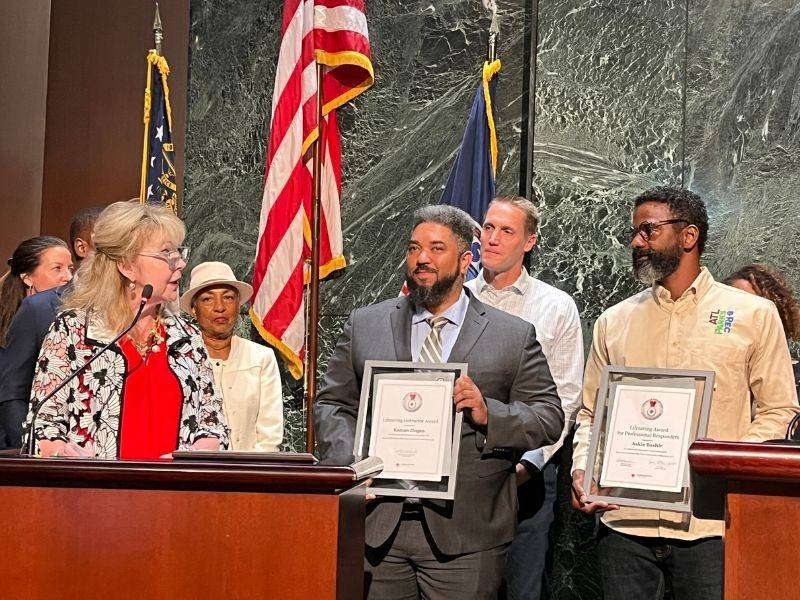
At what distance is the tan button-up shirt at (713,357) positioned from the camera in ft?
12.6

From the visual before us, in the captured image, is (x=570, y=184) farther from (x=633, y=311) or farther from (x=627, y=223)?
(x=633, y=311)

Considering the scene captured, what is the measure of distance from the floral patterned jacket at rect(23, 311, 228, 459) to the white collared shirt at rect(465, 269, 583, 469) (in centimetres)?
177

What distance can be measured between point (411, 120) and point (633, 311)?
2.26 m

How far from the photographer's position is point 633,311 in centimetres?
423

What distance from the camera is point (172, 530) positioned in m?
2.56

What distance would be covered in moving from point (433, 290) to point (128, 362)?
1.17 meters

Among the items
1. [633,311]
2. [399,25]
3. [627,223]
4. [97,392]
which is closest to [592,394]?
[633,311]

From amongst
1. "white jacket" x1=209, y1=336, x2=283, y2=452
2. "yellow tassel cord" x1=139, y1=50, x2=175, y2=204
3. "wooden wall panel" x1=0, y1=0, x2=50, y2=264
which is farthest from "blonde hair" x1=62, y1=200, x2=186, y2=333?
"wooden wall panel" x1=0, y1=0, x2=50, y2=264

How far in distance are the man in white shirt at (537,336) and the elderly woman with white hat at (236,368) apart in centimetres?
100

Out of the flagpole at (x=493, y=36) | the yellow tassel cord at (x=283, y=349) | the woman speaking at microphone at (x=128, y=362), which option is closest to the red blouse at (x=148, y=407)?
the woman speaking at microphone at (x=128, y=362)

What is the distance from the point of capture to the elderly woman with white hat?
472 centimetres

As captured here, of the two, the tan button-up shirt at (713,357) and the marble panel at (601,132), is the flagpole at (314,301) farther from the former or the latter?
the tan button-up shirt at (713,357)

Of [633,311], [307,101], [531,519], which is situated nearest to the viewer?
[633,311]

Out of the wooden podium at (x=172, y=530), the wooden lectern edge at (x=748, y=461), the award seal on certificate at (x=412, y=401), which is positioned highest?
the award seal on certificate at (x=412, y=401)
